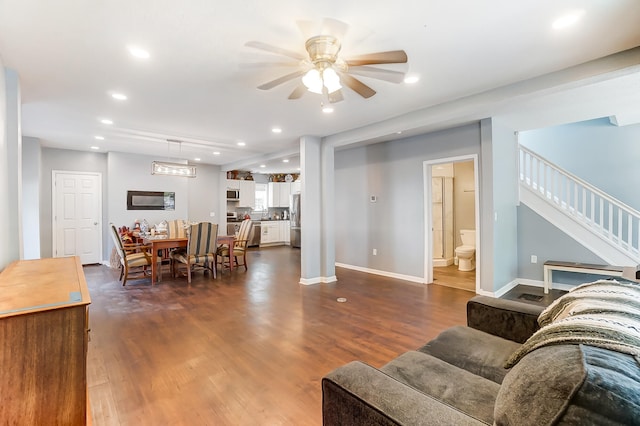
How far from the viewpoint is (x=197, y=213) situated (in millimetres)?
8594

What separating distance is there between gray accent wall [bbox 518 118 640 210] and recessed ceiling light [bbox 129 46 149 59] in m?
6.82

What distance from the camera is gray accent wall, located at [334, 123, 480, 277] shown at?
5023 mm

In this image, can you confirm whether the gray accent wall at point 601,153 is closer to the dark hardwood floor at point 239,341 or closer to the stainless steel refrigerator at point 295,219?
the dark hardwood floor at point 239,341

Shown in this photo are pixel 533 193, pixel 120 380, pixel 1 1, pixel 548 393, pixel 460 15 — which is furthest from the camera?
pixel 533 193

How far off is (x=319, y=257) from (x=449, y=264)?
127 inches

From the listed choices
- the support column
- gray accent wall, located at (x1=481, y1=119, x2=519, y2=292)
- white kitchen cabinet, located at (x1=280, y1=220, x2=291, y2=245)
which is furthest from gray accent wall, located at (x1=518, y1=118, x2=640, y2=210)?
white kitchen cabinet, located at (x1=280, y1=220, x2=291, y2=245)

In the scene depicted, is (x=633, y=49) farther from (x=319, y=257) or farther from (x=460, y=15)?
(x=319, y=257)

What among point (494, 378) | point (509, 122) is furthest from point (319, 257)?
point (494, 378)

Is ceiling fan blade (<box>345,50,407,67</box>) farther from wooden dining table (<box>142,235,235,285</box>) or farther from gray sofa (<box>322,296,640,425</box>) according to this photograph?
wooden dining table (<box>142,235,235,285</box>)

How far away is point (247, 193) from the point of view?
33.6ft

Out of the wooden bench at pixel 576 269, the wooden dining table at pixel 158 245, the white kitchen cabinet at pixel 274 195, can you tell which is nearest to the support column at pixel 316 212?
the wooden dining table at pixel 158 245

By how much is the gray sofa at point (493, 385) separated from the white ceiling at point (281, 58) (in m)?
2.02

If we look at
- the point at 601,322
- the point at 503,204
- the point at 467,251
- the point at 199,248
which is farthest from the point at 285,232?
the point at 601,322

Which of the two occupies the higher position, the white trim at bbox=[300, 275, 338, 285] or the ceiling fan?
the ceiling fan
